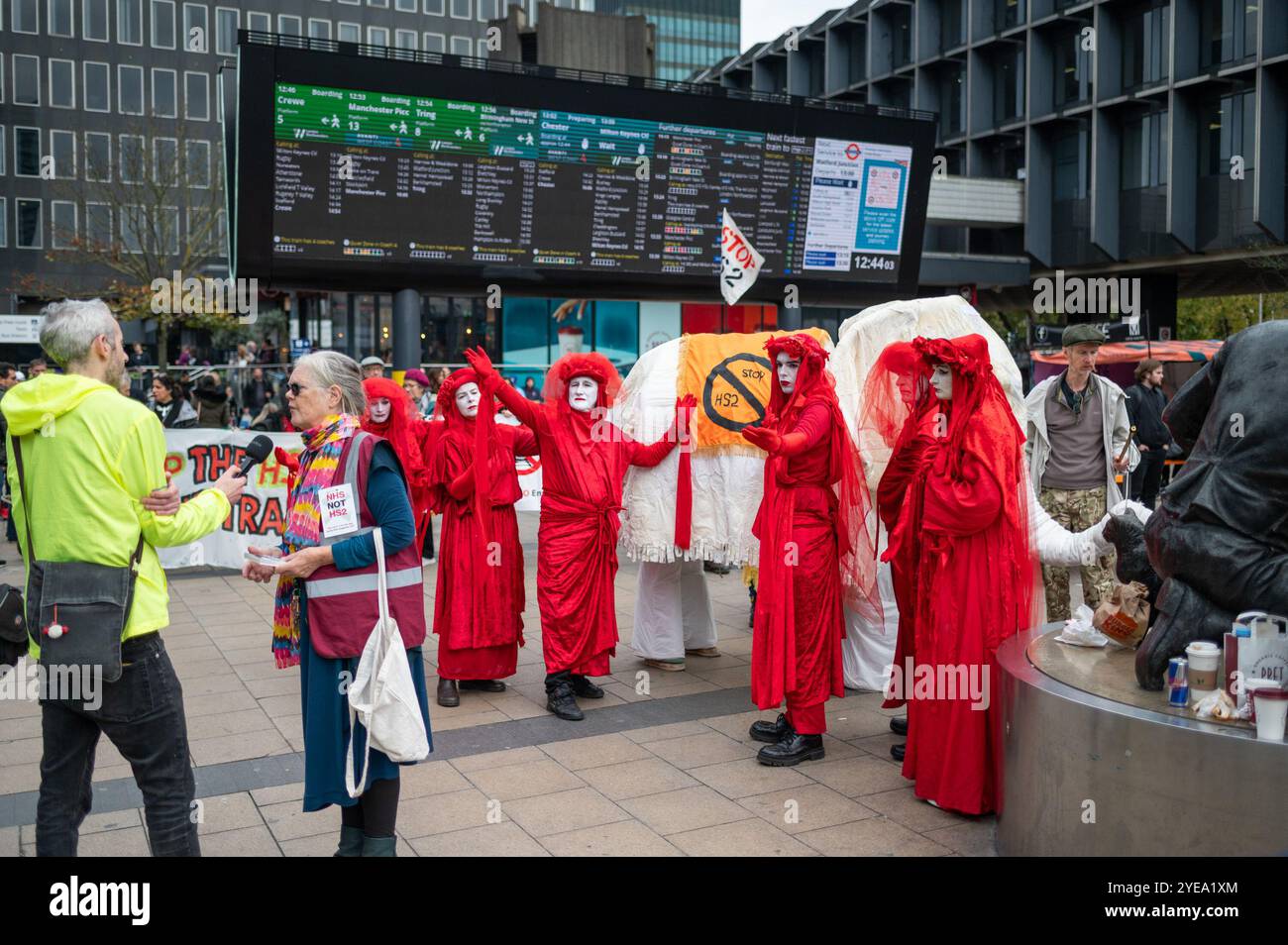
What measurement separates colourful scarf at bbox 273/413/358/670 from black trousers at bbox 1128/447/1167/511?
34.0 feet

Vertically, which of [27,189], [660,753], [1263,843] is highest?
[27,189]

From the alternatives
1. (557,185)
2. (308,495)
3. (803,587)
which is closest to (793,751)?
(803,587)

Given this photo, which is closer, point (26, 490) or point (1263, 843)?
point (1263, 843)

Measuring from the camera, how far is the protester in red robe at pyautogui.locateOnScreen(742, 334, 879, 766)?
5184mm

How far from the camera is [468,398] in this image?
253 inches

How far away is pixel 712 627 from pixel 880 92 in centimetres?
2919

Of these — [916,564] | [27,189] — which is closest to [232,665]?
[916,564]

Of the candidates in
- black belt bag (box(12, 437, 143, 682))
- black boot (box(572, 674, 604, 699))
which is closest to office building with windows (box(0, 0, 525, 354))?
black boot (box(572, 674, 604, 699))

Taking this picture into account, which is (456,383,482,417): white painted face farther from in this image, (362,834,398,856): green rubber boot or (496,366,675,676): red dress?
(362,834,398,856): green rubber boot

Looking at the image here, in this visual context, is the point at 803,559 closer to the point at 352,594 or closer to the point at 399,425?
the point at 352,594

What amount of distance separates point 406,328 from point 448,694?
229 inches

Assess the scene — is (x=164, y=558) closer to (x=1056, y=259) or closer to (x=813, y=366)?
(x=813, y=366)

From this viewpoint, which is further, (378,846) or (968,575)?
(968,575)

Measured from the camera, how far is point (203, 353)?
34.4 meters
